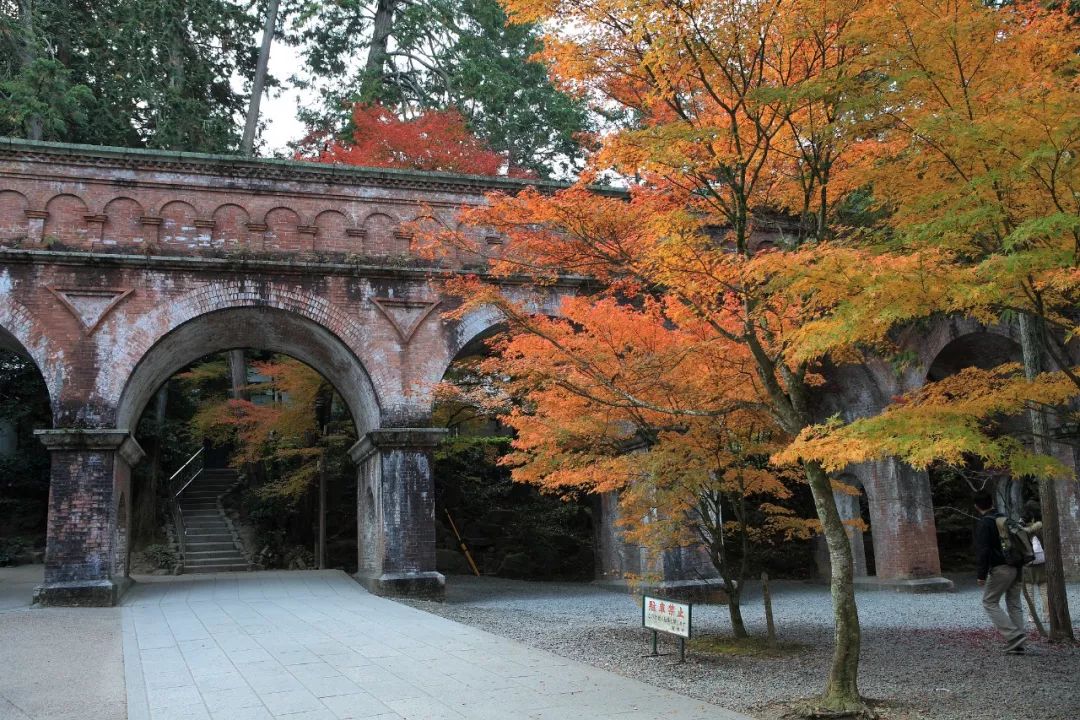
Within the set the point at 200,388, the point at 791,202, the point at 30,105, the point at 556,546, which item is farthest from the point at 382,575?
the point at 200,388

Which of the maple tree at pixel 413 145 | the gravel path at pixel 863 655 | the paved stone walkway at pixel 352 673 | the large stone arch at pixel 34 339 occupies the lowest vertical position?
the gravel path at pixel 863 655

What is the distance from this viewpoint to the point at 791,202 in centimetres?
766

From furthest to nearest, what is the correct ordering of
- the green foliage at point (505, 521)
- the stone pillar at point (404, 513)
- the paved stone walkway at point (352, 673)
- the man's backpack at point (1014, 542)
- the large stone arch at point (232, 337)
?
1. the green foliage at point (505, 521)
2. the stone pillar at point (404, 513)
3. the large stone arch at point (232, 337)
4. the man's backpack at point (1014, 542)
5. the paved stone walkway at point (352, 673)

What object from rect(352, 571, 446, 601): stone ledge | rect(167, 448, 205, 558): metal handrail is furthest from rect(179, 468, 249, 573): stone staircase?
rect(352, 571, 446, 601): stone ledge

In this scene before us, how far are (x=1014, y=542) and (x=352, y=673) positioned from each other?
6.42 m

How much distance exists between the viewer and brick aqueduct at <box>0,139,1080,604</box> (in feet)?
41.6

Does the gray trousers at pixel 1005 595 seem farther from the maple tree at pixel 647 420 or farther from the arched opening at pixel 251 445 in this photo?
the arched opening at pixel 251 445

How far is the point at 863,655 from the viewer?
8.35 meters

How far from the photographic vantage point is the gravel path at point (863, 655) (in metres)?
6.27

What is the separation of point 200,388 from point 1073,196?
2587cm

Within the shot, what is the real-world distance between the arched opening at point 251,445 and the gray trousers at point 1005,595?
9.56 meters

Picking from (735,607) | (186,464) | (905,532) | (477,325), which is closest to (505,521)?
(477,325)

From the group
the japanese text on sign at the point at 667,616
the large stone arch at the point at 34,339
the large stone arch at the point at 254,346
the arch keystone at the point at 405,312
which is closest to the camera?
the japanese text on sign at the point at 667,616

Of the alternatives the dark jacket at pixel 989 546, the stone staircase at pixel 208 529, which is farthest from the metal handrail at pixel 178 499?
the dark jacket at pixel 989 546
